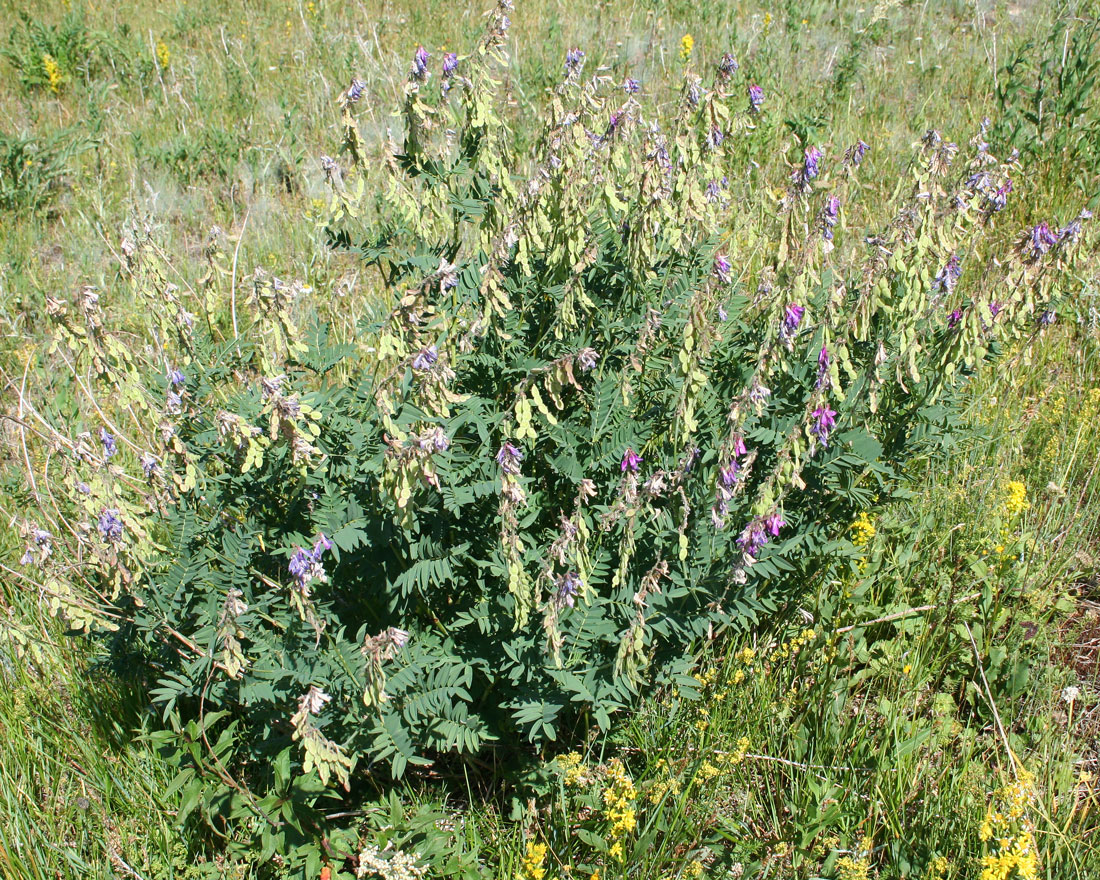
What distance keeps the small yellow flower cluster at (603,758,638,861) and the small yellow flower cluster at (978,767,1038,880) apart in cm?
91

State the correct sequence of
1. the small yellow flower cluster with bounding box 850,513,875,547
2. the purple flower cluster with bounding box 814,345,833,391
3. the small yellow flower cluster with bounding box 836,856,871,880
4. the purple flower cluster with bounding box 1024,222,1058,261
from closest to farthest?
the purple flower cluster with bounding box 814,345,833,391 < the small yellow flower cluster with bounding box 836,856,871,880 < the purple flower cluster with bounding box 1024,222,1058,261 < the small yellow flower cluster with bounding box 850,513,875,547

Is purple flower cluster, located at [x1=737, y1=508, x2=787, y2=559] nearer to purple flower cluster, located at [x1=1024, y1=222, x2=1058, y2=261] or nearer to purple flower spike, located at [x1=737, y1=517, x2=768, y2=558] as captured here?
purple flower spike, located at [x1=737, y1=517, x2=768, y2=558]

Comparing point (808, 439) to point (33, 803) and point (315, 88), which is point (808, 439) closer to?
point (33, 803)

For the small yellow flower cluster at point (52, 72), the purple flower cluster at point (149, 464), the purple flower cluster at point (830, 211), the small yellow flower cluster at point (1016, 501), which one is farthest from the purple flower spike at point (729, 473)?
the small yellow flower cluster at point (52, 72)

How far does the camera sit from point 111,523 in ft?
6.53

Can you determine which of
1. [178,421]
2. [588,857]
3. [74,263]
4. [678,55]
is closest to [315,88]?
[74,263]

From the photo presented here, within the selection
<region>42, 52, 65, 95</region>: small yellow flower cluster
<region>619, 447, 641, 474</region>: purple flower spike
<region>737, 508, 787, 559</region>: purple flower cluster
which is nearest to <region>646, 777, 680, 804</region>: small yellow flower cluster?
<region>737, 508, 787, 559</region>: purple flower cluster

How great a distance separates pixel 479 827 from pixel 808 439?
1540mm

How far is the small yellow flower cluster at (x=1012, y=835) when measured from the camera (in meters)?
2.15

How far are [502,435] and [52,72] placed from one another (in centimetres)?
652

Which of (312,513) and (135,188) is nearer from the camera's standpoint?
(312,513)

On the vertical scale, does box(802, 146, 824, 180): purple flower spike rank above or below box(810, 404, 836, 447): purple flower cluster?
above

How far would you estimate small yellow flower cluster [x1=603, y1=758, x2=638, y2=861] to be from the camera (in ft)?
7.50

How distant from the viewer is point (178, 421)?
2.27 metres
